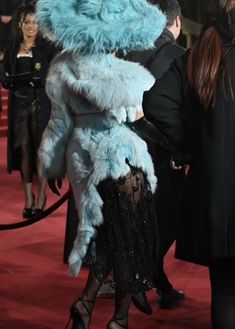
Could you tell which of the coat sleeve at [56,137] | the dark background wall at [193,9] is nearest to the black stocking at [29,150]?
the coat sleeve at [56,137]

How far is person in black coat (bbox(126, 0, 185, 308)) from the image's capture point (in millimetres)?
3566

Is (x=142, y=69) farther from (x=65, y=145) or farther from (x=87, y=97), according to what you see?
(x=65, y=145)

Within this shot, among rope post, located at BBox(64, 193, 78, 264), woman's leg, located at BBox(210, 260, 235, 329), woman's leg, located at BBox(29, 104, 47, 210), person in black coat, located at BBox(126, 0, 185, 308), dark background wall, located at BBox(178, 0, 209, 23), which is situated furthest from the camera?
dark background wall, located at BBox(178, 0, 209, 23)

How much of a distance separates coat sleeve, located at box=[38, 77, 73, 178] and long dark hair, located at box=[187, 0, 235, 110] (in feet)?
3.31

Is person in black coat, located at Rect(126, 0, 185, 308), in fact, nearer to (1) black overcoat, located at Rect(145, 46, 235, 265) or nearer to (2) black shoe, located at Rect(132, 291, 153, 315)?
(2) black shoe, located at Rect(132, 291, 153, 315)

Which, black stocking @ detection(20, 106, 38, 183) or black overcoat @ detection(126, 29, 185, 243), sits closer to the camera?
black overcoat @ detection(126, 29, 185, 243)

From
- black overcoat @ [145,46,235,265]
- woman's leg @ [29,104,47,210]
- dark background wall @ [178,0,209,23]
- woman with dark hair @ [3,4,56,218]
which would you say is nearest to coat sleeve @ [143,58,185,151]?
black overcoat @ [145,46,235,265]

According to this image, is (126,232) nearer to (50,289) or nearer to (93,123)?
(93,123)

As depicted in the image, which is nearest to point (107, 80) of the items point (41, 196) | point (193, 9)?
point (41, 196)

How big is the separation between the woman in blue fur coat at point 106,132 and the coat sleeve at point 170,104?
20.7 inches

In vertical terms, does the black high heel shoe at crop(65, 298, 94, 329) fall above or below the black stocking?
above

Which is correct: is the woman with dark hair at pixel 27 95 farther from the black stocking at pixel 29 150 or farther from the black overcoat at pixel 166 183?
the black overcoat at pixel 166 183

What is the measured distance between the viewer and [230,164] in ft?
7.95

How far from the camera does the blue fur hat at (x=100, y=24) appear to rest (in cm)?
315
